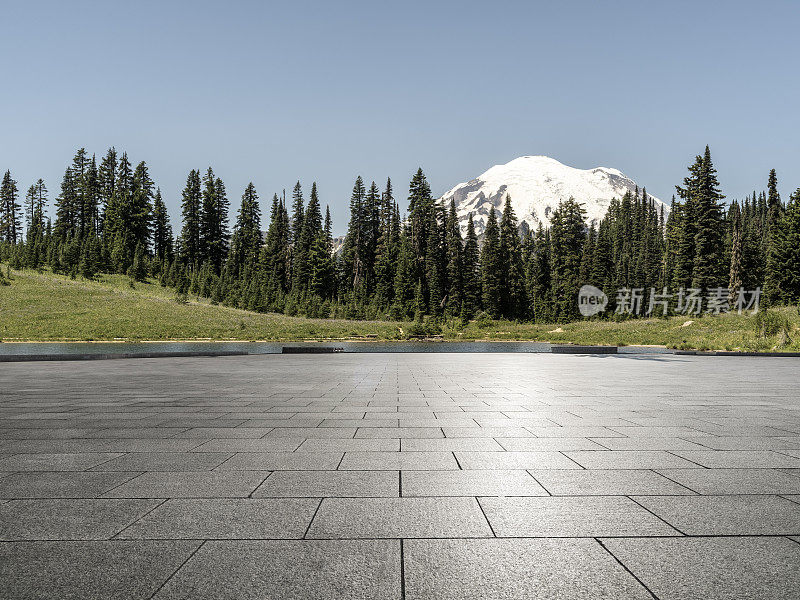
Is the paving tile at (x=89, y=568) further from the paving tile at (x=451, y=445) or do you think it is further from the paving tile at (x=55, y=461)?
the paving tile at (x=451, y=445)

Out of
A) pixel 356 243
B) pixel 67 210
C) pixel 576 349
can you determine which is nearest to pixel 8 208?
pixel 67 210

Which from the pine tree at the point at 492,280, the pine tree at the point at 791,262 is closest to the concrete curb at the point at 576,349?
the pine tree at the point at 791,262

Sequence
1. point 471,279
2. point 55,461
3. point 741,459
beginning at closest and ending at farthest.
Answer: point 55,461, point 741,459, point 471,279

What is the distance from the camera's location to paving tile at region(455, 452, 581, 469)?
15.7ft

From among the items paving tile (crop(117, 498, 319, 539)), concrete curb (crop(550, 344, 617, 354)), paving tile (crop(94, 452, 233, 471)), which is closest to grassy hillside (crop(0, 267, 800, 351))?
concrete curb (crop(550, 344, 617, 354))

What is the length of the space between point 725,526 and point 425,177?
78.4 m

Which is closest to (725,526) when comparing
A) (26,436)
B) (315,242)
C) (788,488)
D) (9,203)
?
(788,488)

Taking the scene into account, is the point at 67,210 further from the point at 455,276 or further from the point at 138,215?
the point at 455,276

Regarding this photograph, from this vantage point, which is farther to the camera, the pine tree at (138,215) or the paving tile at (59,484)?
the pine tree at (138,215)

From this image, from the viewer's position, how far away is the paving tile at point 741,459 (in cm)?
479

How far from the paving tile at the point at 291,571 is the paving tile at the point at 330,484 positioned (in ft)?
2.90

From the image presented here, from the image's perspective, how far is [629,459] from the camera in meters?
5.04

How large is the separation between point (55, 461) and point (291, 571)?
350 cm

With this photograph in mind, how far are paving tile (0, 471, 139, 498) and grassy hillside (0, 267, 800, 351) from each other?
31.6m
